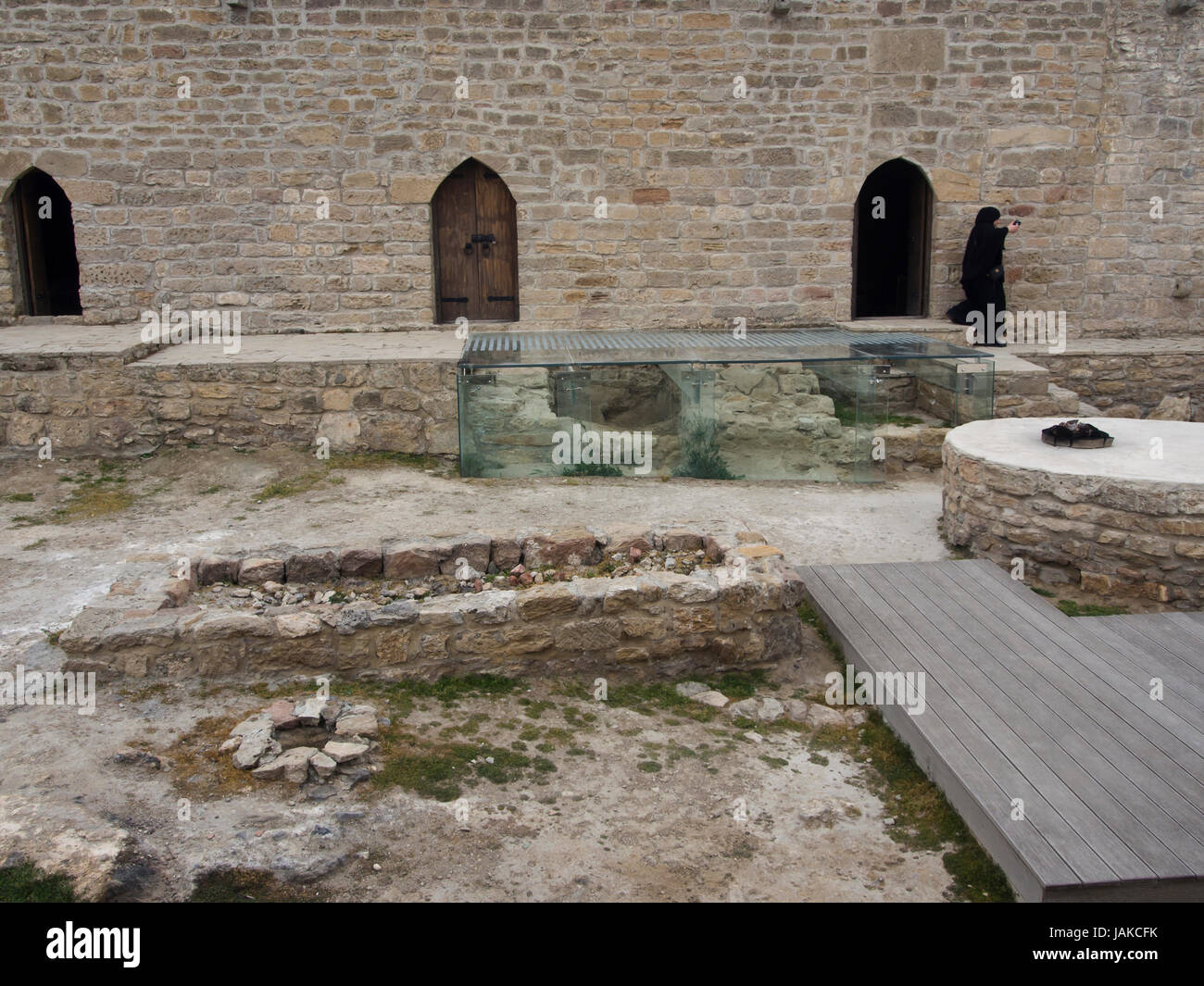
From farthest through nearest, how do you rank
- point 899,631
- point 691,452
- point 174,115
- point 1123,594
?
point 174,115, point 691,452, point 1123,594, point 899,631

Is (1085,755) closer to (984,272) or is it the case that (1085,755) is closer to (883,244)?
(984,272)

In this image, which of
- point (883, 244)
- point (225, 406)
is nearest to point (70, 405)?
point (225, 406)

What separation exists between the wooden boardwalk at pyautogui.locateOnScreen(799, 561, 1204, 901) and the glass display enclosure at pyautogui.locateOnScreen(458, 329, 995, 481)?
231 centimetres

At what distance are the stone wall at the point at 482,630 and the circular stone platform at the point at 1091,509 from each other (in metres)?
1.82

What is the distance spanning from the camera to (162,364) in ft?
29.8

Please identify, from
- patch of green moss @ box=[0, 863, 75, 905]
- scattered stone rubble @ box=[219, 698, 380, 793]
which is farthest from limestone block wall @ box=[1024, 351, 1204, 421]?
patch of green moss @ box=[0, 863, 75, 905]

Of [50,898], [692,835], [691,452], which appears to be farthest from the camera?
[691,452]

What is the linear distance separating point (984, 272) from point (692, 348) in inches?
139

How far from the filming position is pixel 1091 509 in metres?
6.41

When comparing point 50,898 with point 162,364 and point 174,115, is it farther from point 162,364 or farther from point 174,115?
point 174,115

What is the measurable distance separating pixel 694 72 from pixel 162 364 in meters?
5.75

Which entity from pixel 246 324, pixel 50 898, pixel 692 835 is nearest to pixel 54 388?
pixel 246 324

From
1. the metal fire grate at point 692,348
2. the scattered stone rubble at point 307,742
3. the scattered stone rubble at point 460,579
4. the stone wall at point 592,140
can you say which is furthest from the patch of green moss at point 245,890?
the stone wall at point 592,140

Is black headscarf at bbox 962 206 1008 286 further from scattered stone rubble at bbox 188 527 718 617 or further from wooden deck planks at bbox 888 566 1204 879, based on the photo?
scattered stone rubble at bbox 188 527 718 617
